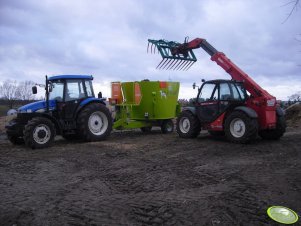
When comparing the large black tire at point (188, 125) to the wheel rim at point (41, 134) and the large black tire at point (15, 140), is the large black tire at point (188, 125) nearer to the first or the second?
the wheel rim at point (41, 134)

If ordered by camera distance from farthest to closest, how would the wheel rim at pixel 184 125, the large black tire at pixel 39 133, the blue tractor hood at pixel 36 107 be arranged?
the wheel rim at pixel 184 125
the blue tractor hood at pixel 36 107
the large black tire at pixel 39 133

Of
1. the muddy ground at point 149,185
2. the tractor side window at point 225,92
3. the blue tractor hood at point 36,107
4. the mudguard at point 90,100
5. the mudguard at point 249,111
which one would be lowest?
the muddy ground at point 149,185

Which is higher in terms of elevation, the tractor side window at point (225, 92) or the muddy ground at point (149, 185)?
the tractor side window at point (225, 92)

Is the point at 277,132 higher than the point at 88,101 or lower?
lower

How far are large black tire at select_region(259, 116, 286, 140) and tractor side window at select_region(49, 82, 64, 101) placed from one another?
6.36m

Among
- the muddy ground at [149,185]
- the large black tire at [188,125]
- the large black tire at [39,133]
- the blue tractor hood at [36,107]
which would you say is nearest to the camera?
the muddy ground at [149,185]

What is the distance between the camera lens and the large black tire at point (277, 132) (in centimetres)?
1068

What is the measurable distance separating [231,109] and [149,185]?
A: 5.58 meters

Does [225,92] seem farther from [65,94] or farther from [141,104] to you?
[65,94]

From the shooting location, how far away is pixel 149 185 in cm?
590

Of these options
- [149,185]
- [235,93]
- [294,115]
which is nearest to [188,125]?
[235,93]

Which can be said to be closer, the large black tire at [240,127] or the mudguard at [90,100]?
the large black tire at [240,127]

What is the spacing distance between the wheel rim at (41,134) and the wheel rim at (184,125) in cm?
444

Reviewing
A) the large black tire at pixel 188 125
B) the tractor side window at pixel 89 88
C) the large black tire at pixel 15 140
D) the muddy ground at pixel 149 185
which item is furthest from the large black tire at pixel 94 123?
the large black tire at pixel 188 125
